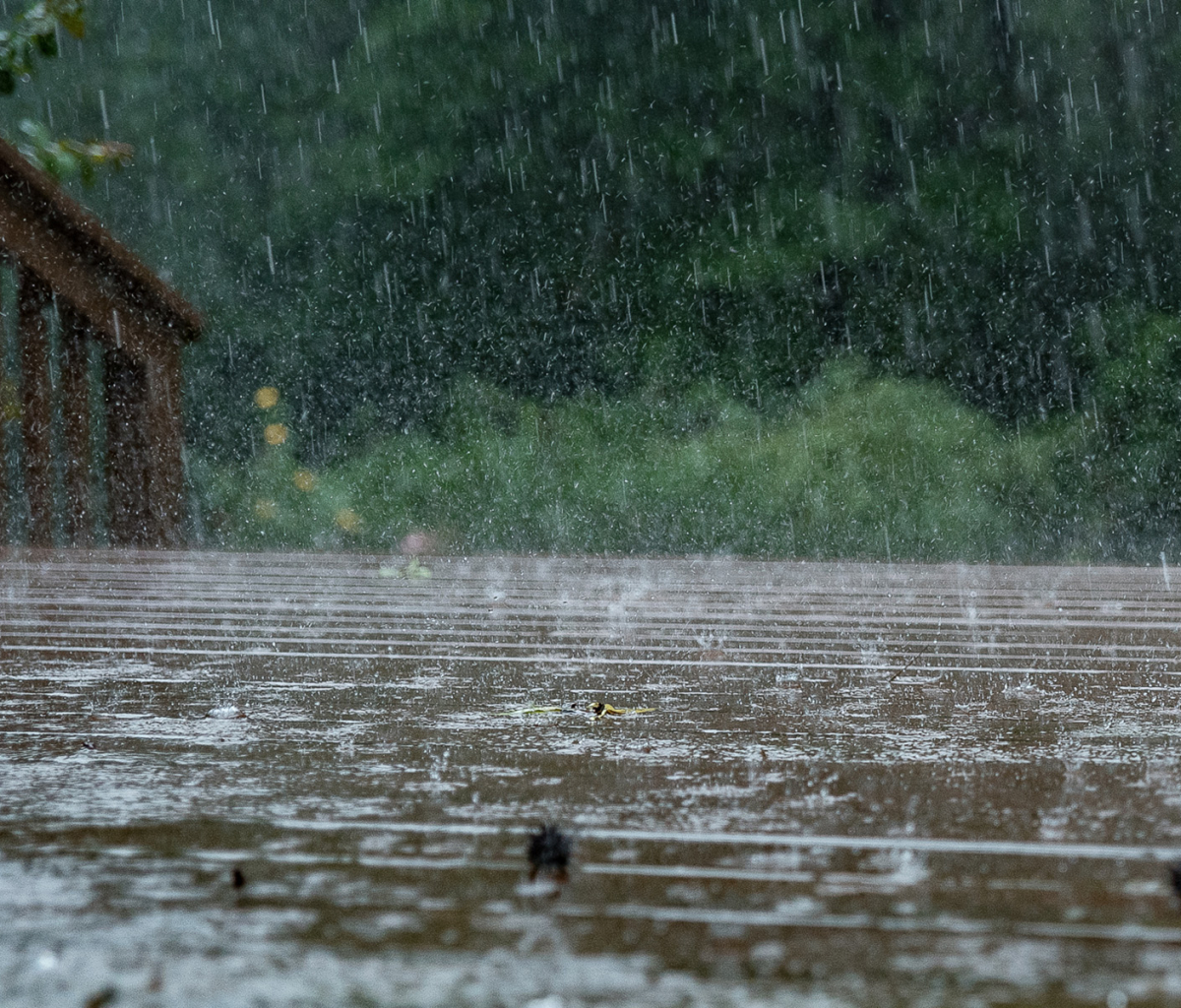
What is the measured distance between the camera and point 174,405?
5.36m

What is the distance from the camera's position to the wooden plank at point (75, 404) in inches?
191

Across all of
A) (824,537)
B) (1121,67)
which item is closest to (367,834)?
(824,537)

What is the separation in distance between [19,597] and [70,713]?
1.59m

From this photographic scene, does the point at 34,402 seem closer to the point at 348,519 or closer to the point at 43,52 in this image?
the point at 43,52

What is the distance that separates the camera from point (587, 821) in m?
0.95

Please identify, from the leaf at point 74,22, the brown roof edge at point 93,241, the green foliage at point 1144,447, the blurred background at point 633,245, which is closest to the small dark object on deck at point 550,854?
the leaf at point 74,22

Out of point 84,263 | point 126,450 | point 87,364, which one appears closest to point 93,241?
point 84,263

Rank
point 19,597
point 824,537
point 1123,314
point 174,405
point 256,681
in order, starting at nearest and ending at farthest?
point 256,681, point 19,597, point 174,405, point 824,537, point 1123,314

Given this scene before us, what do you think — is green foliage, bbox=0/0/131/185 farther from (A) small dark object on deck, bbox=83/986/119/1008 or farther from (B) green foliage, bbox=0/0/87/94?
(A) small dark object on deck, bbox=83/986/119/1008

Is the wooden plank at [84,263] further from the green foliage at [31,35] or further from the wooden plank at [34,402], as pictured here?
the green foliage at [31,35]

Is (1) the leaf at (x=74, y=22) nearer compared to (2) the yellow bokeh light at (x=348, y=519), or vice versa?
(1) the leaf at (x=74, y=22)

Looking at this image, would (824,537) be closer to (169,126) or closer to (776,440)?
(776,440)

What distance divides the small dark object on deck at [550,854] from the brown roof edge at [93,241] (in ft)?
11.9

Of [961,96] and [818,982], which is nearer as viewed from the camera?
[818,982]
